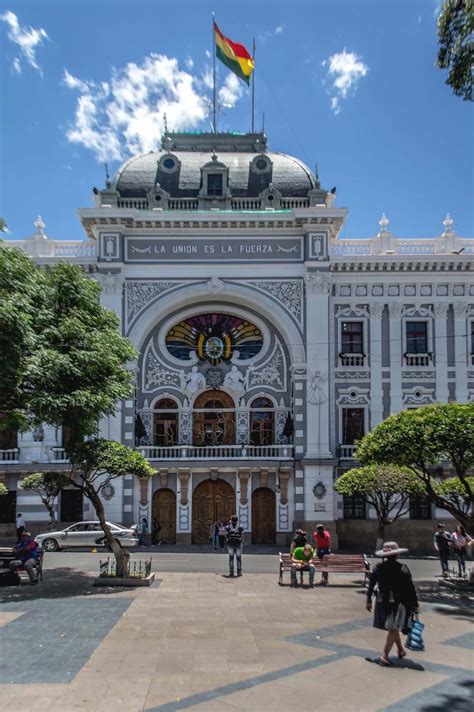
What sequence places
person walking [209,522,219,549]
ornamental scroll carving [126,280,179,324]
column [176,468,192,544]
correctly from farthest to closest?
ornamental scroll carving [126,280,179,324] < column [176,468,192,544] < person walking [209,522,219,549]

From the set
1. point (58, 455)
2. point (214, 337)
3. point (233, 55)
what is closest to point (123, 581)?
point (58, 455)

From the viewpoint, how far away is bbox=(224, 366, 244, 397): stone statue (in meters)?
34.5

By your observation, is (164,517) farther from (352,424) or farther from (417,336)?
(417,336)

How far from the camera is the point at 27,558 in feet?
60.7

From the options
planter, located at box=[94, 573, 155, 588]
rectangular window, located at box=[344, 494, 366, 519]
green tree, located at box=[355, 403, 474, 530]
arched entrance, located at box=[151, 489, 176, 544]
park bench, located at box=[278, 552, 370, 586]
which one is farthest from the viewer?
rectangular window, located at box=[344, 494, 366, 519]

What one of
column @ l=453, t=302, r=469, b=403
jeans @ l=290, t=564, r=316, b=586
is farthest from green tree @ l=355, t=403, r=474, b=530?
column @ l=453, t=302, r=469, b=403

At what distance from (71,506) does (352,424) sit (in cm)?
1364

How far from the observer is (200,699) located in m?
→ 8.84

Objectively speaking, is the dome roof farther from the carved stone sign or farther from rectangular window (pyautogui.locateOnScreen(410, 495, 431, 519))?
rectangular window (pyautogui.locateOnScreen(410, 495, 431, 519))

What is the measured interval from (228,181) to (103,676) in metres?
30.5

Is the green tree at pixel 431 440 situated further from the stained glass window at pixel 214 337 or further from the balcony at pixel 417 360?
the stained glass window at pixel 214 337

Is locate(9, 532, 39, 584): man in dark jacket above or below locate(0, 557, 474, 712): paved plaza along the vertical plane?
Answer: above

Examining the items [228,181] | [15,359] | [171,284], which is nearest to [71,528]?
[171,284]

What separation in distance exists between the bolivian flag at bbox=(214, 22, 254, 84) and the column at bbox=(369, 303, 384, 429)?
13.7 m
